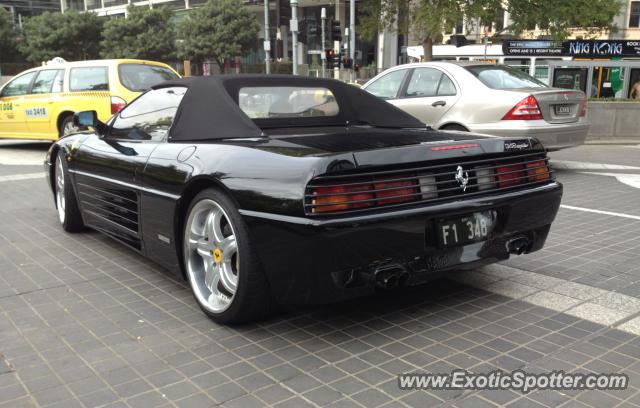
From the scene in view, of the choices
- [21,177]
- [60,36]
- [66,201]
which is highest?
[60,36]

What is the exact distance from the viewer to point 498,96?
25.9 feet

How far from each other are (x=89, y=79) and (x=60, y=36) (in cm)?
4245

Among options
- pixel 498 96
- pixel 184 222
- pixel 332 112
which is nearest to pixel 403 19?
pixel 498 96

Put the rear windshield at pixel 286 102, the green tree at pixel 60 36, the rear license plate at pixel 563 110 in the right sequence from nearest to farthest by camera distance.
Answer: the rear windshield at pixel 286 102
the rear license plate at pixel 563 110
the green tree at pixel 60 36

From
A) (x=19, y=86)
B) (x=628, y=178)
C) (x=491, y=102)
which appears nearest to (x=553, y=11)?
(x=628, y=178)

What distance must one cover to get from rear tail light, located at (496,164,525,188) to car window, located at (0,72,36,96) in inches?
432

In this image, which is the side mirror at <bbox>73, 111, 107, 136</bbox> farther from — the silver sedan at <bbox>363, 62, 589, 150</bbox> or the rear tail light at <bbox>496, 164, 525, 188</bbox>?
the silver sedan at <bbox>363, 62, 589, 150</bbox>

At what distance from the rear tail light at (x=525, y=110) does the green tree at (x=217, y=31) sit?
4472 cm

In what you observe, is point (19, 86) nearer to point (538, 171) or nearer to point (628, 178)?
point (628, 178)

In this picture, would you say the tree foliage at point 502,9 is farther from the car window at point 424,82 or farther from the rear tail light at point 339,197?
the rear tail light at point 339,197

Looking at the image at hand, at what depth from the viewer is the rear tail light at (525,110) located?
7738 millimetres

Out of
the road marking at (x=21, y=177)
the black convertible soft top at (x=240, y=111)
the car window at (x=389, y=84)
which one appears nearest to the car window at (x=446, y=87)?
the car window at (x=389, y=84)

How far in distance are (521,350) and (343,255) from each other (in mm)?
1037

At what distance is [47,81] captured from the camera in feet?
37.8
